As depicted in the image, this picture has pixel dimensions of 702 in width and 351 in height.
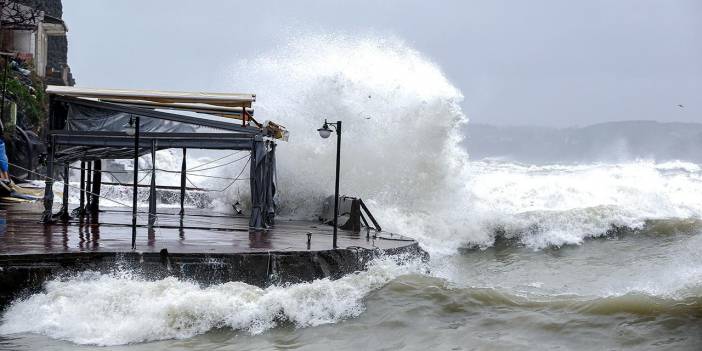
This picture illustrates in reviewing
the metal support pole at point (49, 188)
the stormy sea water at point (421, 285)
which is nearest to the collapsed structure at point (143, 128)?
the metal support pole at point (49, 188)

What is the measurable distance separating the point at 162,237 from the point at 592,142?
310 feet

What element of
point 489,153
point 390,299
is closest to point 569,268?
point 390,299

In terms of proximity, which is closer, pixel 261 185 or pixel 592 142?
pixel 261 185

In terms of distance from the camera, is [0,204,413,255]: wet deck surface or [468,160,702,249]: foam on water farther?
[468,160,702,249]: foam on water

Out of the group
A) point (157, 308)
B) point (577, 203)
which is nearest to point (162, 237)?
point (157, 308)

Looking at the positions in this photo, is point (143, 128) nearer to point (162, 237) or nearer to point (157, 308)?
point (162, 237)

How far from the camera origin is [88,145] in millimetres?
14422

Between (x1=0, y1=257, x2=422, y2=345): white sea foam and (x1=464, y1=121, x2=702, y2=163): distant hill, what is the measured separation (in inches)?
2573

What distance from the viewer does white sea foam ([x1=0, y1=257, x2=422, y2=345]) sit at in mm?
9336

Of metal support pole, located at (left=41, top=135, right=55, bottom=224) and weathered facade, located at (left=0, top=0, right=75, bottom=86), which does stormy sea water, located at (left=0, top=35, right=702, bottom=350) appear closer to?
metal support pole, located at (left=41, top=135, right=55, bottom=224)

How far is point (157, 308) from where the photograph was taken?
9.79m

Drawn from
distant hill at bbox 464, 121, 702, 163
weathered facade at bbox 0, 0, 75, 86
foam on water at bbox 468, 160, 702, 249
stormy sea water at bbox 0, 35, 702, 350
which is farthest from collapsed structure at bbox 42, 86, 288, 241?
distant hill at bbox 464, 121, 702, 163

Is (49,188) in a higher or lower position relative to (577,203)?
higher

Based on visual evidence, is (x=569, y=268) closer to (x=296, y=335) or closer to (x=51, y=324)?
(x=296, y=335)
